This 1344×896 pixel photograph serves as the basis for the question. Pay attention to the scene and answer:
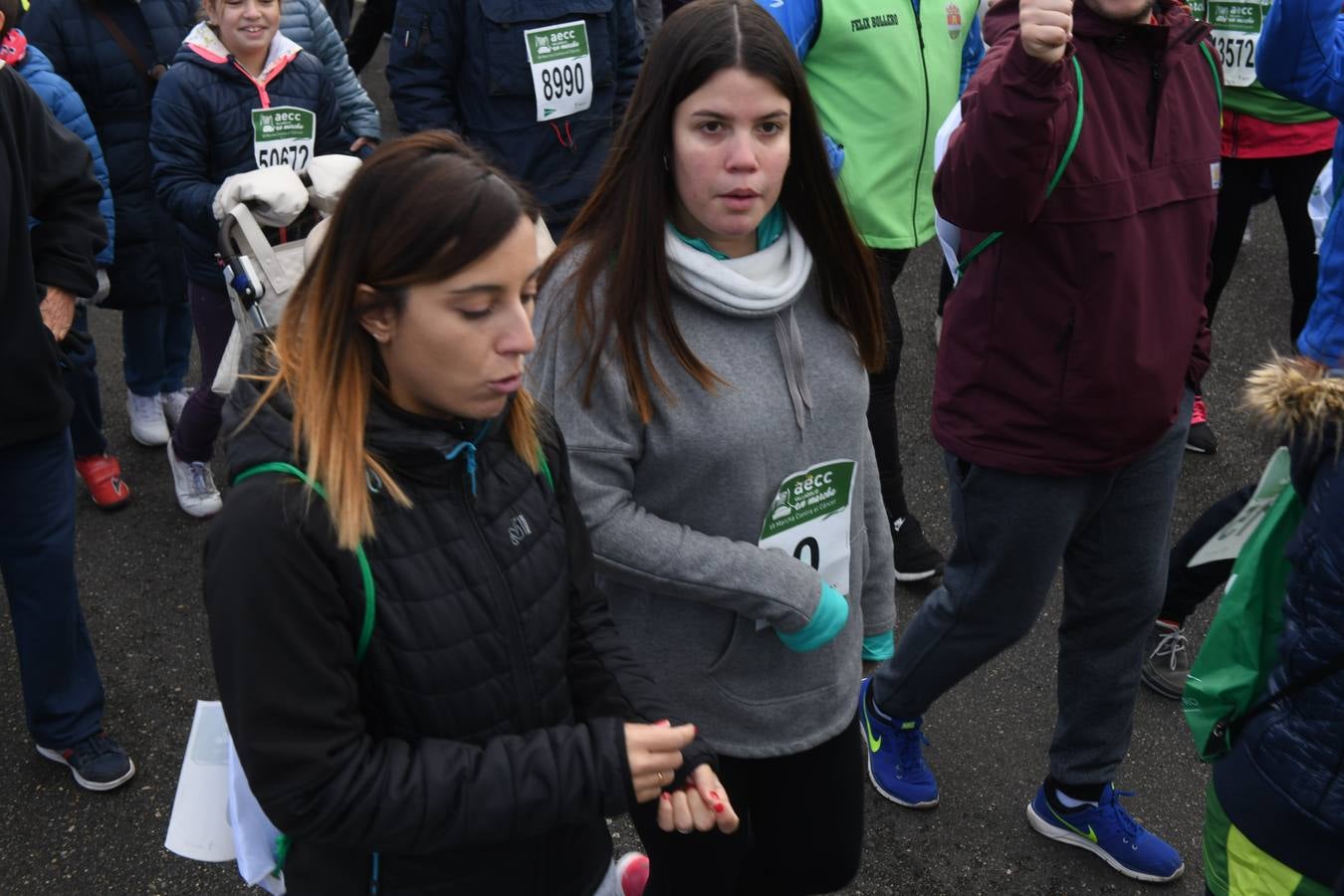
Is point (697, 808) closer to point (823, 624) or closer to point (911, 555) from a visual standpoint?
point (823, 624)

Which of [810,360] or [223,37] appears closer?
[810,360]

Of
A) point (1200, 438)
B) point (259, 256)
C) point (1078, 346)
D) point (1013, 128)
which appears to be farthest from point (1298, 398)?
point (1200, 438)

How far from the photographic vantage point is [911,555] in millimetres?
4184

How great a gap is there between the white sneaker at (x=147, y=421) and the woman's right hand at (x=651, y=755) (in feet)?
12.2

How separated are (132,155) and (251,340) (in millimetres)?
3090

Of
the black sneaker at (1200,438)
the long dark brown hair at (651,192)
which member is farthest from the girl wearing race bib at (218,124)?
the black sneaker at (1200,438)

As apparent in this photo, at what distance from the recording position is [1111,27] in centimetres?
250

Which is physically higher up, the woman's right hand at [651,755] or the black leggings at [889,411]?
the woman's right hand at [651,755]

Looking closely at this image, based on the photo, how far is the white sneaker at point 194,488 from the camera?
4543 mm

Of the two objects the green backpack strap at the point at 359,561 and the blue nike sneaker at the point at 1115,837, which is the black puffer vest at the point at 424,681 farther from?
the blue nike sneaker at the point at 1115,837

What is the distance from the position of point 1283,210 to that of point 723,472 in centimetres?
371

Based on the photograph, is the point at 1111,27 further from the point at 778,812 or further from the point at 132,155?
the point at 132,155

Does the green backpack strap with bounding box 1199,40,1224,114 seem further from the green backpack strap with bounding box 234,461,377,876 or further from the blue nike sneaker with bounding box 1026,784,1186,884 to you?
the green backpack strap with bounding box 234,461,377,876

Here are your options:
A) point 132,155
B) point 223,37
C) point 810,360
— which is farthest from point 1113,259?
point 132,155
